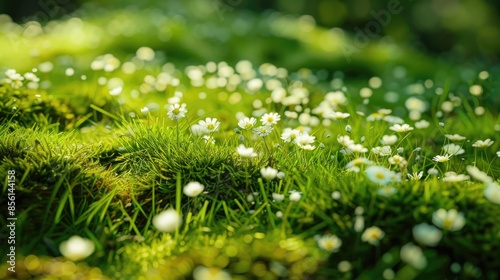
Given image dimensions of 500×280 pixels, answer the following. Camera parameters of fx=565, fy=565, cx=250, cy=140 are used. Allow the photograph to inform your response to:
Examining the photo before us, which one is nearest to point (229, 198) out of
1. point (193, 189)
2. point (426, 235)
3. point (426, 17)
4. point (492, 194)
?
point (193, 189)

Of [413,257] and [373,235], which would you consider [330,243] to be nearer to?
[373,235]

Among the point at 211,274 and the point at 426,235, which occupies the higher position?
the point at 211,274

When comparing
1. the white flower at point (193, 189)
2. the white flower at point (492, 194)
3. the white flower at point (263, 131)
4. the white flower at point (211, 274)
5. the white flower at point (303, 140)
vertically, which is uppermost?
the white flower at point (211, 274)

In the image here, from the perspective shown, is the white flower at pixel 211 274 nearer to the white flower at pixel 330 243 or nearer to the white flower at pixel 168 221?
the white flower at pixel 168 221

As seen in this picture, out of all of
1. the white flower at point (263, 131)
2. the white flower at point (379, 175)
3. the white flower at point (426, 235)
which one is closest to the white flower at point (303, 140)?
the white flower at point (263, 131)

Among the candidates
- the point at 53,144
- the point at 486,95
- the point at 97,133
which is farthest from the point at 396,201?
the point at 486,95

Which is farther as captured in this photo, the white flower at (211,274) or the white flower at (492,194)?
the white flower at (492,194)

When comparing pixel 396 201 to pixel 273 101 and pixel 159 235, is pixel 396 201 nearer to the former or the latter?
pixel 159 235

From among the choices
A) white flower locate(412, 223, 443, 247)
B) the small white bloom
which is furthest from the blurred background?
white flower locate(412, 223, 443, 247)

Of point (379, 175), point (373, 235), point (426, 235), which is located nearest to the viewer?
point (426, 235)

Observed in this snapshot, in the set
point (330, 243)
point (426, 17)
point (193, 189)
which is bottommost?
point (426, 17)

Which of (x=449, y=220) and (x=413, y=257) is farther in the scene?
(x=449, y=220)
